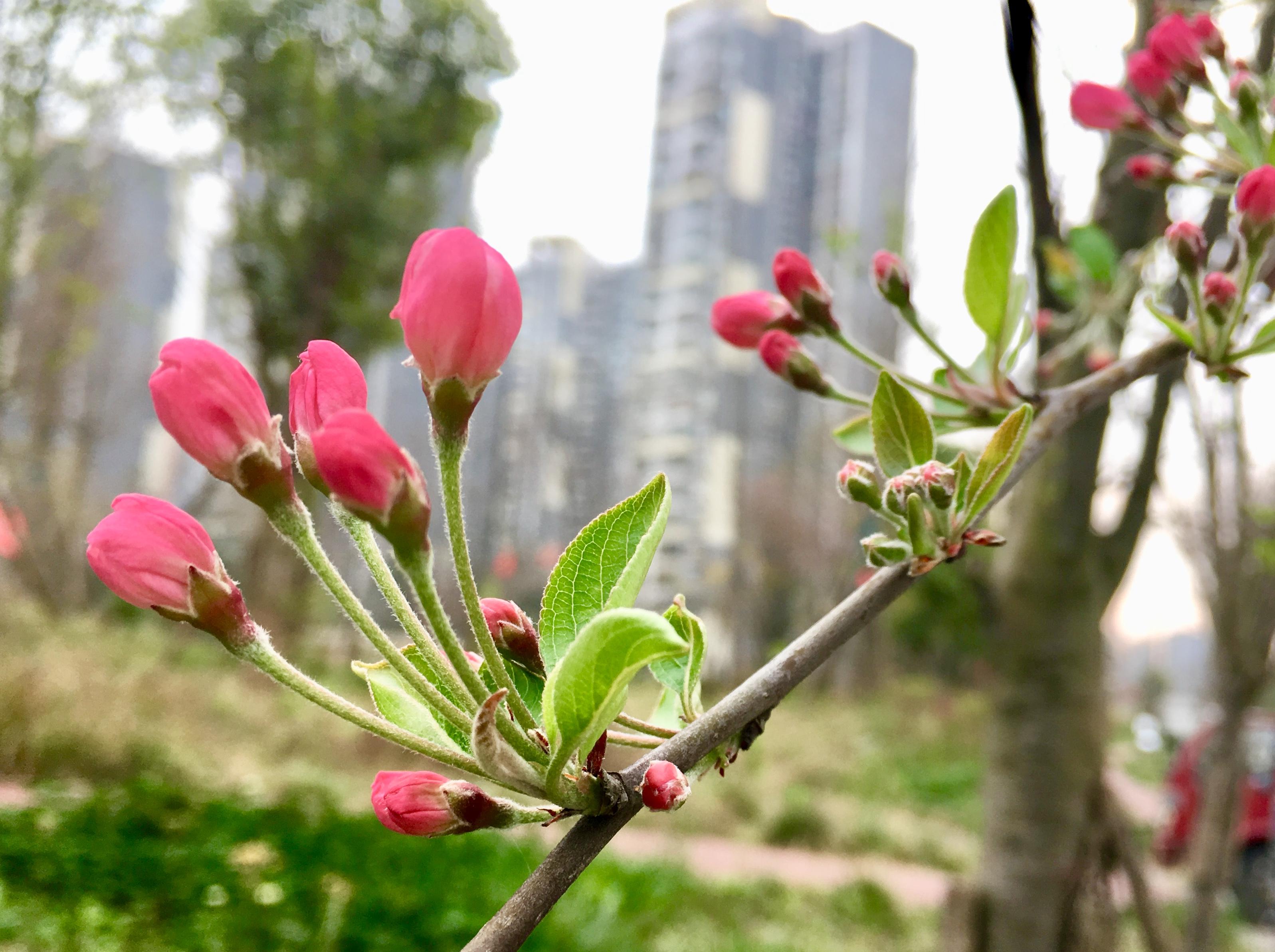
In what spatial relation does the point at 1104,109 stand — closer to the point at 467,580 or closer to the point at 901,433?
the point at 901,433

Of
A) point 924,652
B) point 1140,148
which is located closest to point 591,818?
point 1140,148

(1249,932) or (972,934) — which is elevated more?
(972,934)

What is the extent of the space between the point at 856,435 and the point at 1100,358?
→ 27.7 inches

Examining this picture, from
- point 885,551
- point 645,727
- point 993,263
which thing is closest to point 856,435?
point 993,263

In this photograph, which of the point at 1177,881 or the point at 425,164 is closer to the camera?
the point at 1177,881

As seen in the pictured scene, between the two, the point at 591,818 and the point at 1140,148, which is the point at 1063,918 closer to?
the point at 1140,148

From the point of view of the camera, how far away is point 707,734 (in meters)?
0.41

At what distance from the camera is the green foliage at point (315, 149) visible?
43.0ft

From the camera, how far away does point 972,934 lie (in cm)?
236

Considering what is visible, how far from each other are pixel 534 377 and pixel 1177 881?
2028 cm

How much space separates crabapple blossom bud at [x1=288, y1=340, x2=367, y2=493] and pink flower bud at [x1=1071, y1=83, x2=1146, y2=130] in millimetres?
1113

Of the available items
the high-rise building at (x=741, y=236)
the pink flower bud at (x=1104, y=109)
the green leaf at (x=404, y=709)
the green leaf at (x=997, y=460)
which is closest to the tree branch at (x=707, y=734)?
the green leaf at (x=997, y=460)

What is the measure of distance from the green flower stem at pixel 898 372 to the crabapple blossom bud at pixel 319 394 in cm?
34

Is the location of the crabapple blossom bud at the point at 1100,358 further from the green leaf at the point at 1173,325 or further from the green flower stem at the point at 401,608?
the green flower stem at the point at 401,608
